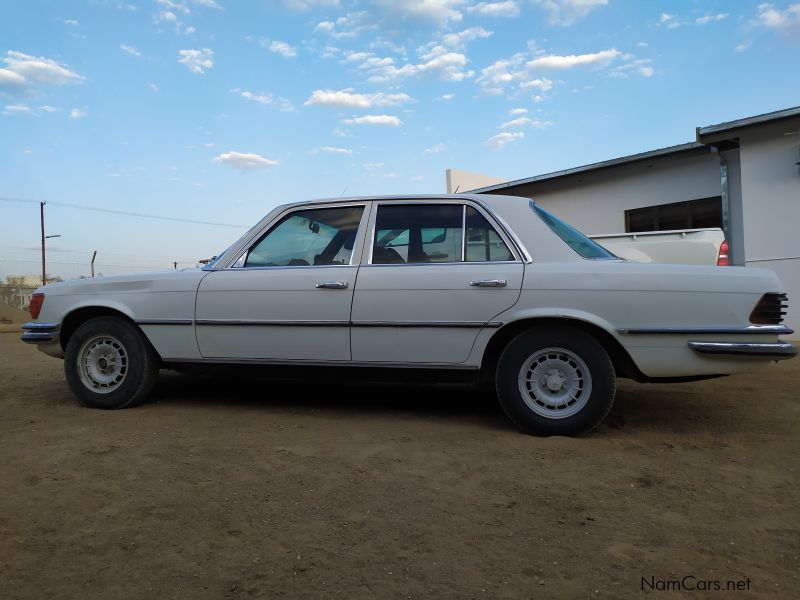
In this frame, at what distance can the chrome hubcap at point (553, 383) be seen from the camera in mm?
3848

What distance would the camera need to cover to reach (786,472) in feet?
10.5

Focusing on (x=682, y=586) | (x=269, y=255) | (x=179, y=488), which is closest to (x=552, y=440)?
(x=682, y=586)

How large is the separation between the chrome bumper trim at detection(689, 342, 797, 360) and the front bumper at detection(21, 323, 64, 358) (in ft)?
15.8

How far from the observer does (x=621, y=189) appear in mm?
12344

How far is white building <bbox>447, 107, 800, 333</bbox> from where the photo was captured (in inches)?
380

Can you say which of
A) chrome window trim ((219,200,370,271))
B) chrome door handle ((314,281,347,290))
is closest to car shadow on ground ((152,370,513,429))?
chrome door handle ((314,281,347,290))

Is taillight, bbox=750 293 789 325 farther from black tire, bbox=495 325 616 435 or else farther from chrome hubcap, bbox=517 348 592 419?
chrome hubcap, bbox=517 348 592 419

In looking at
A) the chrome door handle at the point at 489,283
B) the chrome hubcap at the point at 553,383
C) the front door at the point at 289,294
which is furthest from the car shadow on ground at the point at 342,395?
the chrome door handle at the point at 489,283

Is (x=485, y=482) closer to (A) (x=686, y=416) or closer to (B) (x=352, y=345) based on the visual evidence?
(B) (x=352, y=345)

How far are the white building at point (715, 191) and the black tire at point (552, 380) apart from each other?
25.4ft

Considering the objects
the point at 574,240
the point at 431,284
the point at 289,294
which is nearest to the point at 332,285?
the point at 289,294

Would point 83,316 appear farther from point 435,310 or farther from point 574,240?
point 574,240

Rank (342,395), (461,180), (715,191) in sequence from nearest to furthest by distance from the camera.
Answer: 1. (342,395)
2. (715,191)
3. (461,180)

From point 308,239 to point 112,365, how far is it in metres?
1.89
